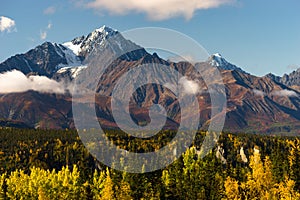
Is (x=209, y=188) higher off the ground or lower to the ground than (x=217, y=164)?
lower

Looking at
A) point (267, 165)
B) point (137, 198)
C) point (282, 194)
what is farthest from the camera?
point (267, 165)

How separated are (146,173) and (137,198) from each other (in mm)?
11276

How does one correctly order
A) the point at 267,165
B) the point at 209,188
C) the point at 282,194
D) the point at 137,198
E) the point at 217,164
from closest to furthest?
the point at 282,194, the point at 137,198, the point at 209,188, the point at 267,165, the point at 217,164

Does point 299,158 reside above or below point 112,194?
above

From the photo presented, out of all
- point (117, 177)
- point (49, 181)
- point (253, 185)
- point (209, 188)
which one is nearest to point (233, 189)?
point (253, 185)

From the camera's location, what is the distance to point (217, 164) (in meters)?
153

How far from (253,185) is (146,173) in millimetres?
33868

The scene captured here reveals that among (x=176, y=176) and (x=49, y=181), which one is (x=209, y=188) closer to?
(x=176, y=176)

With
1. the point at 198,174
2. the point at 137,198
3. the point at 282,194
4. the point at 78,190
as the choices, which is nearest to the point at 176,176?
the point at 198,174

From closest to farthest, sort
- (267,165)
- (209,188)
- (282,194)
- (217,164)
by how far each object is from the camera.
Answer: (282,194), (209,188), (267,165), (217,164)

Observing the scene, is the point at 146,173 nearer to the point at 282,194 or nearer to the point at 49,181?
the point at 49,181

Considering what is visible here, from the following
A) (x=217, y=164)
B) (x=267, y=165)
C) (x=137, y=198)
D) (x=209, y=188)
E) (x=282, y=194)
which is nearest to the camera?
(x=282, y=194)

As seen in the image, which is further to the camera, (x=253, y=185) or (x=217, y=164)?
(x=217, y=164)

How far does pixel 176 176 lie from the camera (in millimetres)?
144000
